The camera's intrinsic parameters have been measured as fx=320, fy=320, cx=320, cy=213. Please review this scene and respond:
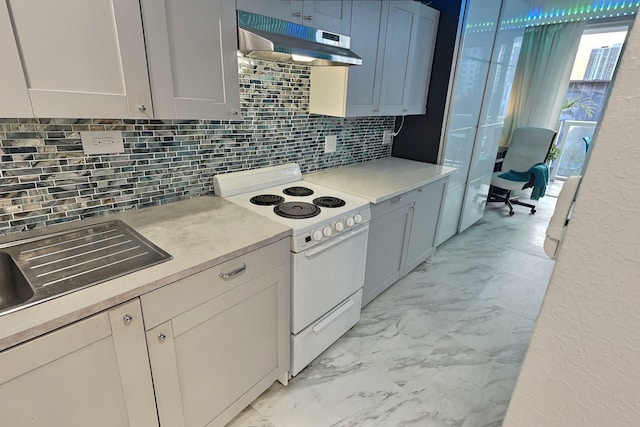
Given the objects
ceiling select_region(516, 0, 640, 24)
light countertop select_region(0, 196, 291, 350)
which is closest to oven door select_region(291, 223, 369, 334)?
light countertop select_region(0, 196, 291, 350)

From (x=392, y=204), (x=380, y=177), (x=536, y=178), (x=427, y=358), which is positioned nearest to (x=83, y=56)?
(x=392, y=204)

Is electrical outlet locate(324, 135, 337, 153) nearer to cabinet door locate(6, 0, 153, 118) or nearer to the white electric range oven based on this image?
the white electric range oven

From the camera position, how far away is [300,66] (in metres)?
2.09

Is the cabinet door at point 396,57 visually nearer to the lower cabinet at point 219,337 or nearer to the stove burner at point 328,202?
the stove burner at point 328,202

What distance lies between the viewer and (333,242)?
1701mm

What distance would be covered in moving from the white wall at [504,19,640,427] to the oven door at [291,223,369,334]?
1093 mm

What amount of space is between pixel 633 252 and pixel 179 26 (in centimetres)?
146

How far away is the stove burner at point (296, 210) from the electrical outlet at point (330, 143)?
33.3 inches

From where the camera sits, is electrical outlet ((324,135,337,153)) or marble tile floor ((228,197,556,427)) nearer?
marble tile floor ((228,197,556,427))

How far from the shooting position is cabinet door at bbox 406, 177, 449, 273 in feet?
8.30

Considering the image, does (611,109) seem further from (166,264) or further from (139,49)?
(139,49)

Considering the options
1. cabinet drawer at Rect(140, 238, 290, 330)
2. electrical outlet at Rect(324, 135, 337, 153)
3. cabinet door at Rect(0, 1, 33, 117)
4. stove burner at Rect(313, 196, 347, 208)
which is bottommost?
cabinet drawer at Rect(140, 238, 290, 330)

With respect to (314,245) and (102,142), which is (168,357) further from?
(102,142)

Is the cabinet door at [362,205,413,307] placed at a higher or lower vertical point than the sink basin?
lower
